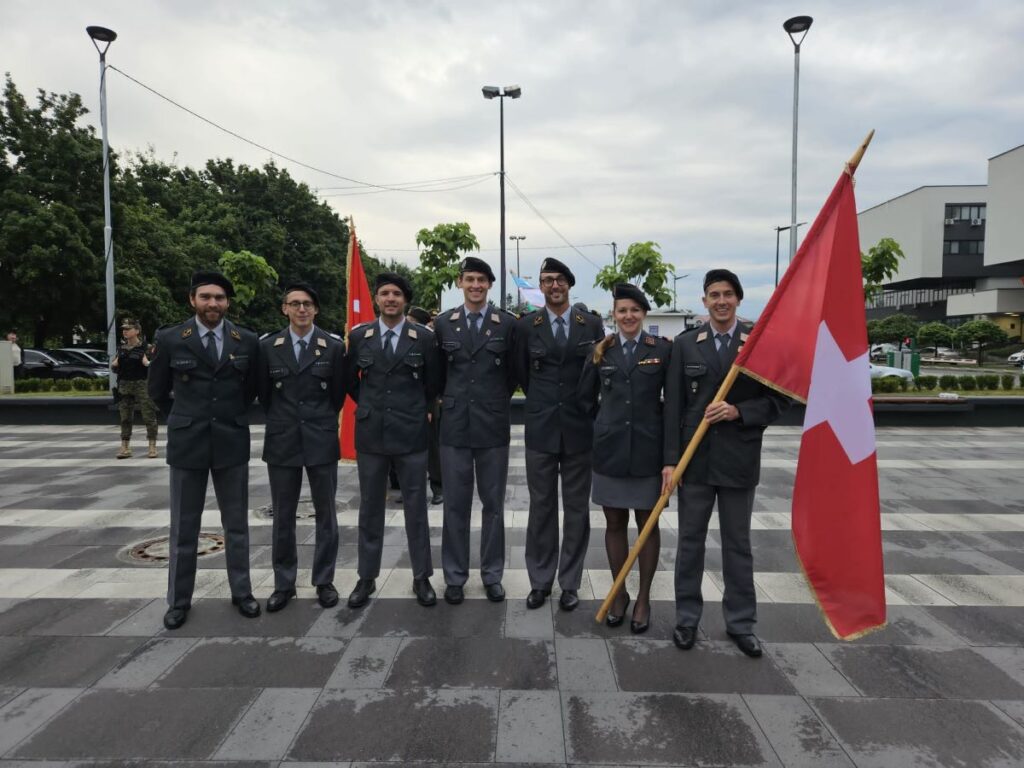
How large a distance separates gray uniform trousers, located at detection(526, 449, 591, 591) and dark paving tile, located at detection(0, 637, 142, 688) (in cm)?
234

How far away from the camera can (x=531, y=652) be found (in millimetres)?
3553

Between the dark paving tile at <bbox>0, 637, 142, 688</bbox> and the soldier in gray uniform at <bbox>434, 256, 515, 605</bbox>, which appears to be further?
the soldier in gray uniform at <bbox>434, 256, 515, 605</bbox>

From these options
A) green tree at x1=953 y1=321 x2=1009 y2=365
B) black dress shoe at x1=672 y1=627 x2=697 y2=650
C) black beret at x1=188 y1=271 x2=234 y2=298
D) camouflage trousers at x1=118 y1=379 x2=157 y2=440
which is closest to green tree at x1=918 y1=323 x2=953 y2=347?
green tree at x1=953 y1=321 x2=1009 y2=365

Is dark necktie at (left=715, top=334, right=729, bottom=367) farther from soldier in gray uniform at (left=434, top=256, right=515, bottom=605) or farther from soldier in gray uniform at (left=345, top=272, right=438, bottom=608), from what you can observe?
soldier in gray uniform at (left=345, top=272, right=438, bottom=608)

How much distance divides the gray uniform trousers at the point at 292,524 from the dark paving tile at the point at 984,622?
3770mm

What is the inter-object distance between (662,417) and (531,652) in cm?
150

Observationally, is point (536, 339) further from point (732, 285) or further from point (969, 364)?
point (969, 364)

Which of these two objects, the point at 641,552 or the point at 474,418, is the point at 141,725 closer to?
the point at 474,418

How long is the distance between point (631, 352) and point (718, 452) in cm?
75

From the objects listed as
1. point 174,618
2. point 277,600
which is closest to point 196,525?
point 174,618

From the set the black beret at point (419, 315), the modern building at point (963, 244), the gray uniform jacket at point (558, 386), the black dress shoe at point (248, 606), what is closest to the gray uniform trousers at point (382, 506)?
the black dress shoe at point (248, 606)

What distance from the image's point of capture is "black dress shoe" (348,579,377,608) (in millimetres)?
4172

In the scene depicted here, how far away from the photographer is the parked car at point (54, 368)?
76.9ft

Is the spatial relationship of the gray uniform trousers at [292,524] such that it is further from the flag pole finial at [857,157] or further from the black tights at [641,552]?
the flag pole finial at [857,157]
